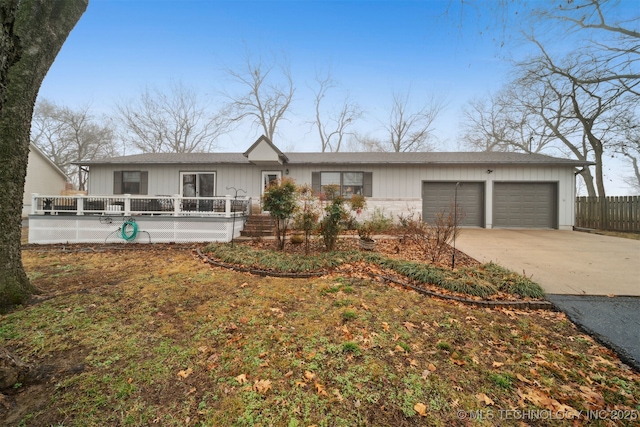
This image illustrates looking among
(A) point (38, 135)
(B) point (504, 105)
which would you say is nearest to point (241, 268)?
(B) point (504, 105)

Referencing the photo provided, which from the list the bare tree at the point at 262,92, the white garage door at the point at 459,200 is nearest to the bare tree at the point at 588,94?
the white garage door at the point at 459,200

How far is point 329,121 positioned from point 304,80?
4328 mm

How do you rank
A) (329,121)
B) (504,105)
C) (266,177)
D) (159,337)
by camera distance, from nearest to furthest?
(159,337), (266,177), (504,105), (329,121)

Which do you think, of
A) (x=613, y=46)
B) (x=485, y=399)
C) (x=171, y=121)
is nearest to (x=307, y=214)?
(x=485, y=399)

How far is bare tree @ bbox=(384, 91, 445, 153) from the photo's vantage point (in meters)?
21.8

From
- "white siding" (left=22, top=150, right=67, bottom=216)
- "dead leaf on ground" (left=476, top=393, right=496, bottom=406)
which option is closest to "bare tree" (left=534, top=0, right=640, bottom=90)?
"dead leaf on ground" (left=476, top=393, right=496, bottom=406)

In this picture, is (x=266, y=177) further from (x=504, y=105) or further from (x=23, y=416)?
(x=504, y=105)

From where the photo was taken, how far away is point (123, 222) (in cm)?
812

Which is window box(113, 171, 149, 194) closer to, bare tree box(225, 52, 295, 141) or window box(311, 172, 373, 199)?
window box(311, 172, 373, 199)

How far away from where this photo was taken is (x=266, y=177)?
12.5 m

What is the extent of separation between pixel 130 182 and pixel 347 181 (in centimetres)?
1123

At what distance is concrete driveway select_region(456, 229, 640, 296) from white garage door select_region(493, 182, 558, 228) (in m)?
2.87

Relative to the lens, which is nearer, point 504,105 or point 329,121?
point 504,105

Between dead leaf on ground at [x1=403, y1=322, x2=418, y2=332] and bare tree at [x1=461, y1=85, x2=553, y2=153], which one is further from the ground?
bare tree at [x1=461, y1=85, x2=553, y2=153]
